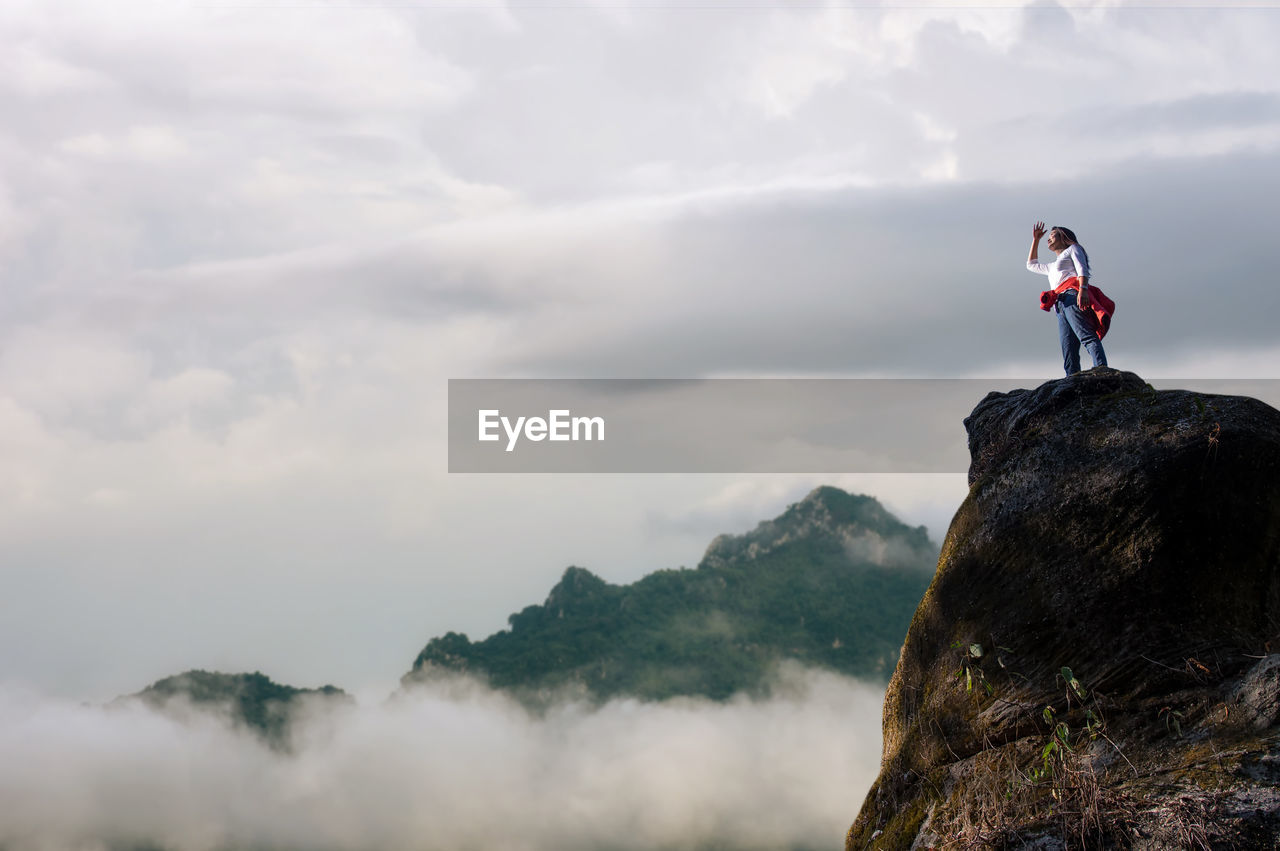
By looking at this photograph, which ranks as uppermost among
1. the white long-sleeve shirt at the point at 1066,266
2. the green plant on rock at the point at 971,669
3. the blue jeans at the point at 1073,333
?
the white long-sleeve shirt at the point at 1066,266

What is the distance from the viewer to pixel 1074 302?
571 inches

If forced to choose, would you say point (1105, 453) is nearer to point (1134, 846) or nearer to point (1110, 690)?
point (1110, 690)

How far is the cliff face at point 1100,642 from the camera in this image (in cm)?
777

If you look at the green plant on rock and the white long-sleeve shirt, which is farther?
the white long-sleeve shirt

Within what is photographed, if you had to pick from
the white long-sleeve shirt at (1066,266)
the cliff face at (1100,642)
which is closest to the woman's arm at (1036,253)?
the white long-sleeve shirt at (1066,266)

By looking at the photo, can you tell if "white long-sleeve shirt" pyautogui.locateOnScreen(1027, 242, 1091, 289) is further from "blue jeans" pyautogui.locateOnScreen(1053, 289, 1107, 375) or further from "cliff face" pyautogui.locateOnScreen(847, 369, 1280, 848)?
"cliff face" pyautogui.locateOnScreen(847, 369, 1280, 848)

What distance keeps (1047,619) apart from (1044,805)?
7.53ft

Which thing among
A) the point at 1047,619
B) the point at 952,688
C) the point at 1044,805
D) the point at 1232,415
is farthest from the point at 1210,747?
Result: the point at 1232,415

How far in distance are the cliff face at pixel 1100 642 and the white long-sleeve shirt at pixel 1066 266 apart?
327 cm

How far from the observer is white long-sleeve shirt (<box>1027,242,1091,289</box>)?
47.0 feet

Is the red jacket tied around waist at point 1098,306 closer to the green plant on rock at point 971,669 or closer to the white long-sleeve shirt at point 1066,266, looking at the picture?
the white long-sleeve shirt at point 1066,266

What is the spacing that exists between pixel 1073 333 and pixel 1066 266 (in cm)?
101

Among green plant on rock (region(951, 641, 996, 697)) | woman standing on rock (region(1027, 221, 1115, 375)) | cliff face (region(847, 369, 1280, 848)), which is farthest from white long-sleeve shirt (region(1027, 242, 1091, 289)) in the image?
green plant on rock (region(951, 641, 996, 697))

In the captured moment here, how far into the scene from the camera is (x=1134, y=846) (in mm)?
7383
